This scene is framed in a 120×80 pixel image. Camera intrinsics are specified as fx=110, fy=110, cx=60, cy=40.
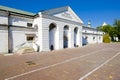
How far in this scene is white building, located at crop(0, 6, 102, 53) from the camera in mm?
17250

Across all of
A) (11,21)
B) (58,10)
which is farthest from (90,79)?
(58,10)

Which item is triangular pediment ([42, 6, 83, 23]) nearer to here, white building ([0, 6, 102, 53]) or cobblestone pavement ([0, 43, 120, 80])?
white building ([0, 6, 102, 53])

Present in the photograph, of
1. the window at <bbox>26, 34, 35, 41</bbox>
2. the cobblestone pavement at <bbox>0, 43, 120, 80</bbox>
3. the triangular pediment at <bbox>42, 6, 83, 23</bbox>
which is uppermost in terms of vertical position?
the triangular pediment at <bbox>42, 6, 83, 23</bbox>

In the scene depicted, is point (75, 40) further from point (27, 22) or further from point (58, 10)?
point (27, 22)

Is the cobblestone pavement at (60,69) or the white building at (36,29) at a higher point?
the white building at (36,29)

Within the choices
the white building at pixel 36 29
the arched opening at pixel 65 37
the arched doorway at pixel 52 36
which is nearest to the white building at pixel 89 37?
the white building at pixel 36 29

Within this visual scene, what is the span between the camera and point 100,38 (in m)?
47.5

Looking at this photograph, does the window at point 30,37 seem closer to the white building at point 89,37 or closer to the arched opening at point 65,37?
the arched opening at point 65,37

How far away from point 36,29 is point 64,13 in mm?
7579

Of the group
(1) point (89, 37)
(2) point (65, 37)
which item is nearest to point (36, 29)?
(2) point (65, 37)

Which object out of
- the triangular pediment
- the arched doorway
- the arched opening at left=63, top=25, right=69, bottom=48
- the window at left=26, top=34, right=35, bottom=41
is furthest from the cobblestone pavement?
the arched opening at left=63, top=25, right=69, bottom=48

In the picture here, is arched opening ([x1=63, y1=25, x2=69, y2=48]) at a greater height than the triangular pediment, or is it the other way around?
the triangular pediment

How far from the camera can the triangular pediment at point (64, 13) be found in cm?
2108

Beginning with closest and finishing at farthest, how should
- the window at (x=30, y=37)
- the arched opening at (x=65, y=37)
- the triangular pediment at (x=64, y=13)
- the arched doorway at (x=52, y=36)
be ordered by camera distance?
the window at (x=30, y=37)
the triangular pediment at (x=64, y=13)
the arched doorway at (x=52, y=36)
the arched opening at (x=65, y=37)
